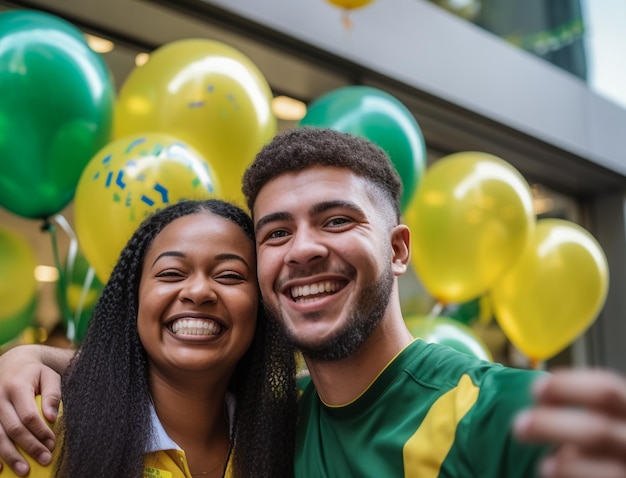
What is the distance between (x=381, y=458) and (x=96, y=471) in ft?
1.81

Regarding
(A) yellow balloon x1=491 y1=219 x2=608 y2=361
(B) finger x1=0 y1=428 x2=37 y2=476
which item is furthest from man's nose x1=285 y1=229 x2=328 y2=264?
(A) yellow balloon x1=491 y1=219 x2=608 y2=361

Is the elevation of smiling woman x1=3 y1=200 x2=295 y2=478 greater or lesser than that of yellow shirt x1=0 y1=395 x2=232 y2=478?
greater

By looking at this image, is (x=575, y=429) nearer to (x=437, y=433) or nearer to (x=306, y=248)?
(x=437, y=433)

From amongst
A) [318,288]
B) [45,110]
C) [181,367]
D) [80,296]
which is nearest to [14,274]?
[80,296]

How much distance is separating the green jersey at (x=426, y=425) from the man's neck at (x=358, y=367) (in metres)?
0.02

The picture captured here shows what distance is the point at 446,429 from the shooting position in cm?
119

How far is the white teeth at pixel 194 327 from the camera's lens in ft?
4.82

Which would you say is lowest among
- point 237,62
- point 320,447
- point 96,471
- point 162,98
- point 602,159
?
point 96,471

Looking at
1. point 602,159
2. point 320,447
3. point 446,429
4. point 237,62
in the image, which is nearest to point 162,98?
point 237,62

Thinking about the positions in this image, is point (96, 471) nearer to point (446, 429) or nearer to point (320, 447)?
point (320, 447)

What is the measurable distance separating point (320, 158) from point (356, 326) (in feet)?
1.10

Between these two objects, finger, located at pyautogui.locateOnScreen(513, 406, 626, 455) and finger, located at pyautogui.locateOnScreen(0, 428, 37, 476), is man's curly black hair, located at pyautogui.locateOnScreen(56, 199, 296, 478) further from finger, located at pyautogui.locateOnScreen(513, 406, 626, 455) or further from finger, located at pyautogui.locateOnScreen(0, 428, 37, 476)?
finger, located at pyautogui.locateOnScreen(513, 406, 626, 455)

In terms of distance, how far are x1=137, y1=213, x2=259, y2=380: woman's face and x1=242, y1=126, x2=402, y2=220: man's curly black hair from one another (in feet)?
0.43

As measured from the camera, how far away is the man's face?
135cm
